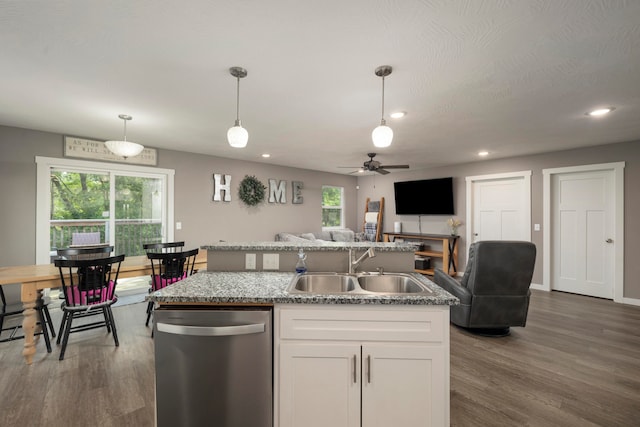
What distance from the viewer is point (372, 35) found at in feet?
5.65

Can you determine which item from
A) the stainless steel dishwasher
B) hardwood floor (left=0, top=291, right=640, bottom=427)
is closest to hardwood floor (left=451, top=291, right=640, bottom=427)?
hardwood floor (left=0, top=291, right=640, bottom=427)

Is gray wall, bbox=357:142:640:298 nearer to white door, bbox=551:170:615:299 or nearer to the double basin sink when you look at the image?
white door, bbox=551:170:615:299

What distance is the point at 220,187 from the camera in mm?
5340

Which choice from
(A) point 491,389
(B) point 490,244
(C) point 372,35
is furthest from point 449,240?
(C) point 372,35

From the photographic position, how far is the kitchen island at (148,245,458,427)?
4.80 feet

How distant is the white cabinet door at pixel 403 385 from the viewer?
1459 millimetres

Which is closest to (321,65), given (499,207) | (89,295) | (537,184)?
(89,295)

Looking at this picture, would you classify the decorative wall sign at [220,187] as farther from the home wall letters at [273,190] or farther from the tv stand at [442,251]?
the tv stand at [442,251]

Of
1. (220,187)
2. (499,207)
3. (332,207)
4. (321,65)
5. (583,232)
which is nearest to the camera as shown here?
(321,65)

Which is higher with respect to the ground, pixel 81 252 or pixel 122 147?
pixel 122 147

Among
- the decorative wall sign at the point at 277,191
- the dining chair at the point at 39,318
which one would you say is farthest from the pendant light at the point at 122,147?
the decorative wall sign at the point at 277,191

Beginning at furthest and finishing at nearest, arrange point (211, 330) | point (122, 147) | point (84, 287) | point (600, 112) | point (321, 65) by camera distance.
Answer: point (122, 147), point (600, 112), point (84, 287), point (321, 65), point (211, 330)

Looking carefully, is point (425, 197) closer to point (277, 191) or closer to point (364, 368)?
point (277, 191)

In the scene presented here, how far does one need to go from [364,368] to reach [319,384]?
0.81 feet
